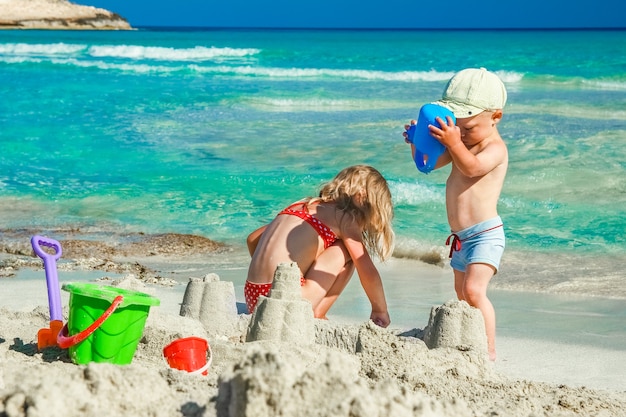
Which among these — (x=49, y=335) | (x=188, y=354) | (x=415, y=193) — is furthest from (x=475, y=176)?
(x=415, y=193)

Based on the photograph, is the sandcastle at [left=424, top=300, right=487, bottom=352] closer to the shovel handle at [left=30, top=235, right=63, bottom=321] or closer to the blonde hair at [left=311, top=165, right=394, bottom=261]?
the blonde hair at [left=311, top=165, right=394, bottom=261]

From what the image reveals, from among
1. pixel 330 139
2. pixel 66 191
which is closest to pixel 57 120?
pixel 330 139

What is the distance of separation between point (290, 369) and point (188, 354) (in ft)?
4.19

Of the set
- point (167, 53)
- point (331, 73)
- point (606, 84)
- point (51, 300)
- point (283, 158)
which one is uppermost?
point (167, 53)

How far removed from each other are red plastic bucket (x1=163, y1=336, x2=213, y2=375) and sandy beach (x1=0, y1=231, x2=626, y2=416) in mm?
64

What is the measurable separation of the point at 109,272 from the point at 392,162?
5.24 m

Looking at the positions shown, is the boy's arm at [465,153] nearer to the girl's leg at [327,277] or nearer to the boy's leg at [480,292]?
the boy's leg at [480,292]

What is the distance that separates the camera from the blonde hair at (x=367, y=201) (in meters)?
4.48

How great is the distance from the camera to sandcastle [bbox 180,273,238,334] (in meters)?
4.00

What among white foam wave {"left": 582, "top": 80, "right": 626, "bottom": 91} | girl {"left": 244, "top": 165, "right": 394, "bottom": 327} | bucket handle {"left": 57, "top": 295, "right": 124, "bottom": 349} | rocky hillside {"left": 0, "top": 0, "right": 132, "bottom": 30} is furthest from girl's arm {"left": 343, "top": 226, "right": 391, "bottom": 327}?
rocky hillside {"left": 0, "top": 0, "right": 132, "bottom": 30}

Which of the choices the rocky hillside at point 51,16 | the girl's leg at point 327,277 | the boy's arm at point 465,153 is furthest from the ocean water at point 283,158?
the rocky hillside at point 51,16

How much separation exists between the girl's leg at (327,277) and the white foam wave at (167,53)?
90.6 feet

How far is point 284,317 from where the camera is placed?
3.46 metres

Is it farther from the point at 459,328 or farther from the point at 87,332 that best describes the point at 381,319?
the point at 87,332
